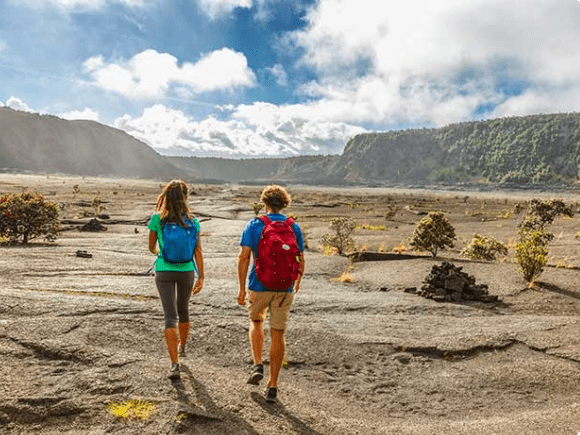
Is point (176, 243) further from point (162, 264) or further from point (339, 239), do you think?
point (339, 239)

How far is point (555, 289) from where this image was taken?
12.5 meters

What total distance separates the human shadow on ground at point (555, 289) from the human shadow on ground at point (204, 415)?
10.5 m

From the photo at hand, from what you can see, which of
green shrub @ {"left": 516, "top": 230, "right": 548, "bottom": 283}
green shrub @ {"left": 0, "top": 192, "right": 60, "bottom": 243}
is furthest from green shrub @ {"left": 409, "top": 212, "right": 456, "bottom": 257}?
green shrub @ {"left": 0, "top": 192, "right": 60, "bottom": 243}

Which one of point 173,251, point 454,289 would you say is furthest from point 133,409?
point 454,289

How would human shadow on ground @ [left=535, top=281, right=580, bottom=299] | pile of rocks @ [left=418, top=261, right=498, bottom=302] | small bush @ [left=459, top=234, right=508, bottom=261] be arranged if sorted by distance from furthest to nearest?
1. small bush @ [left=459, top=234, right=508, bottom=261]
2. human shadow on ground @ [left=535, top=281, right=580, bottom=299]
3. pile of rocks @ [left=418, top=261, right=498, bottom=302]

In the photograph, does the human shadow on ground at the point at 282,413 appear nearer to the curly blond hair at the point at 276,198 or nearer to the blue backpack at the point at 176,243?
the blue backpack at the point at 176,243

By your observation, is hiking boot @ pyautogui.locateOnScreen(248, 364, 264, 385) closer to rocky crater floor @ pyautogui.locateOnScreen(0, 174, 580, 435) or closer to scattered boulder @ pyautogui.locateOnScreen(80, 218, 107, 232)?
rocky crater floor @ pyautogui.locateOnScreen(0, 174, 580, 435)

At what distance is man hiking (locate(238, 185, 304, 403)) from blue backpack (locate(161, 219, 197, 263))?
653mm

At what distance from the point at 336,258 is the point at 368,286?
4108 mm

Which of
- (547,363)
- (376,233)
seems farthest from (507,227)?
(547,363)

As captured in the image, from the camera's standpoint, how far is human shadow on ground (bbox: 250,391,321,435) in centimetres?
466

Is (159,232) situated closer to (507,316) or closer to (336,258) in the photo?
(507,316)

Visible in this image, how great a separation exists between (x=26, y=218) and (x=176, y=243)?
16.4 metres

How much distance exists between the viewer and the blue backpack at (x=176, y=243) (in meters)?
5.41
